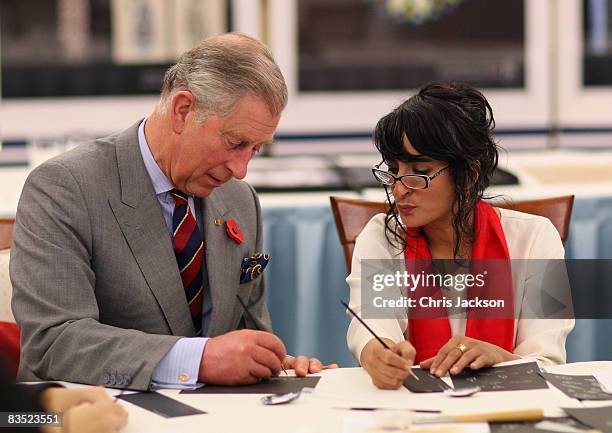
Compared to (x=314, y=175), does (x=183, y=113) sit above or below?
above

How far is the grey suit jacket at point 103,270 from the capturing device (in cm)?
203

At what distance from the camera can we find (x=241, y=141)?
7.38 ft

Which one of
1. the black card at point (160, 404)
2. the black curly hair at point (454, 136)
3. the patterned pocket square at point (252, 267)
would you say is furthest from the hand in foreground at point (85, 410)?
the black curly hair at point (454, 136)

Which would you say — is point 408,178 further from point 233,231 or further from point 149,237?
point 149,237

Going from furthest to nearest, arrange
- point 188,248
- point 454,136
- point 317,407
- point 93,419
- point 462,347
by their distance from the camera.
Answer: point 454,136 → point 188,248 → point 462,347 → point 317,407 → point 93,419

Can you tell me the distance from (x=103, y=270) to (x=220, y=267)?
289mm

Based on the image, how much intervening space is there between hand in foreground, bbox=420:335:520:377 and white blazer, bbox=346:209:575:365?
0.77 feet

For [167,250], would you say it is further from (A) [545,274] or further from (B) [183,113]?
(A) [545,274]

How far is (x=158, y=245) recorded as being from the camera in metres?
2.28

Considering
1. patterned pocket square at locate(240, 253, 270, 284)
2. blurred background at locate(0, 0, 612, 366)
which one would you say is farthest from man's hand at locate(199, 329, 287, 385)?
blurred background at locate(0, 0, 612, 366)

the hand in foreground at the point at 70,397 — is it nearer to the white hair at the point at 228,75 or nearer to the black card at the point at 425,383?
the black card at the point at 425,383

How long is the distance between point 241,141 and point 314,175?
6.36 feet

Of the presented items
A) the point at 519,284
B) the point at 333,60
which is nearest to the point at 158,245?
Result: the point at 519,284

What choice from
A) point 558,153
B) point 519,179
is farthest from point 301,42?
point 519,179
